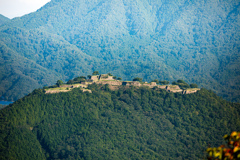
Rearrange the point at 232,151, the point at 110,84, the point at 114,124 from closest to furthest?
the point at 232,151
the point at 114,124
the point at 110,84

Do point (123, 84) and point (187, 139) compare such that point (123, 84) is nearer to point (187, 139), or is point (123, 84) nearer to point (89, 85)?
point (89, 85)

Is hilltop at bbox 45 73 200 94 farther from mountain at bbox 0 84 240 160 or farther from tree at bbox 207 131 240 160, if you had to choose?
tree at bbox 207 131 240 160

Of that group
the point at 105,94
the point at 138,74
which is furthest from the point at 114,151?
the point at 138,74

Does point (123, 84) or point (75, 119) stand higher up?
point (123, 84)

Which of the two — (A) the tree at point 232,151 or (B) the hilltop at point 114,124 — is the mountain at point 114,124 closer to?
(B) the hilltop at point 114,124

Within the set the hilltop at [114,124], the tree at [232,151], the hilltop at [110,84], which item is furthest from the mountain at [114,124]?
Answer: the tree at [232,151]

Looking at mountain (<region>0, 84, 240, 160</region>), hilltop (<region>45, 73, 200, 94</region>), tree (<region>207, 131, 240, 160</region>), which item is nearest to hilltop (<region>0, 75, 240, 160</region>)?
mountain (<region>0, 84, 240, 160</region>)

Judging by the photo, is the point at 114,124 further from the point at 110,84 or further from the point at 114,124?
the point at 110,84

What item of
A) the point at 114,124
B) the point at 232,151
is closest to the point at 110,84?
the point at 114,124
